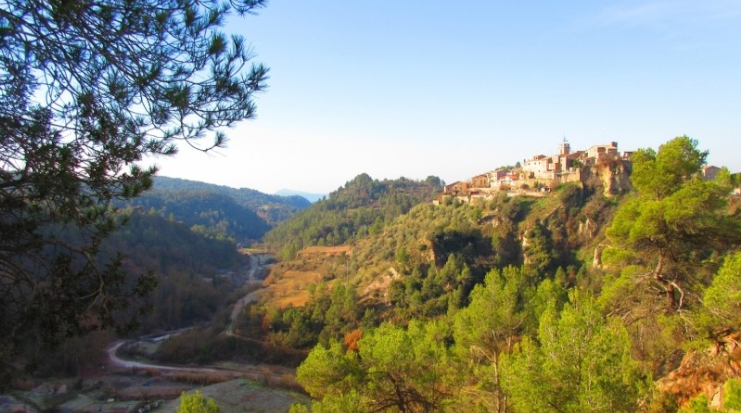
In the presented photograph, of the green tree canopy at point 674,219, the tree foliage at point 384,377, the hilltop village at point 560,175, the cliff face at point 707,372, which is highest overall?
the hilltop village at point 560,175

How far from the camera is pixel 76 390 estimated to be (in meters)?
25.5

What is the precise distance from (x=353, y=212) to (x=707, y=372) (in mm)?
62679

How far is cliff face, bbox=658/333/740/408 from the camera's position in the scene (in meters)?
6.64

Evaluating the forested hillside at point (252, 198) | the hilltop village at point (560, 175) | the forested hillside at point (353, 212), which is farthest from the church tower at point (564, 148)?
the forested hillside at point (252, 198)

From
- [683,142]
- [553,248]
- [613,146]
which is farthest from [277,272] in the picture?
[683,142]

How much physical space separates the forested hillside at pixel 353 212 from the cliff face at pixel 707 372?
137ft

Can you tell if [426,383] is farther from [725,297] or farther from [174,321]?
[174,321]

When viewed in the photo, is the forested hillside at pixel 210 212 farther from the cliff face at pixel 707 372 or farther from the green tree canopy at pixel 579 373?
the green tree canopy at pixel 579 373

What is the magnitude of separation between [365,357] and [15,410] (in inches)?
771

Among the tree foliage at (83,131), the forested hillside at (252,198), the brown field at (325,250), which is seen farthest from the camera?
the forested hillside at (252,198)

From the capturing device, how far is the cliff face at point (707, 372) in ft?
21.8

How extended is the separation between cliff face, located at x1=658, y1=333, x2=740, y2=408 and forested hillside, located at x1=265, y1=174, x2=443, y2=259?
1649 inches

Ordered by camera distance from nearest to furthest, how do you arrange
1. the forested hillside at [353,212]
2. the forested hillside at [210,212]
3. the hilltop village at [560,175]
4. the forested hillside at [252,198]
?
the hilltop village at [560,175], the forested hillside at [353,212], the forested hillside at [210,212], the forested hillside at [252,198]

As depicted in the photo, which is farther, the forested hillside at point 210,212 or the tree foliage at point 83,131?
the forested hillside at point 210,212
